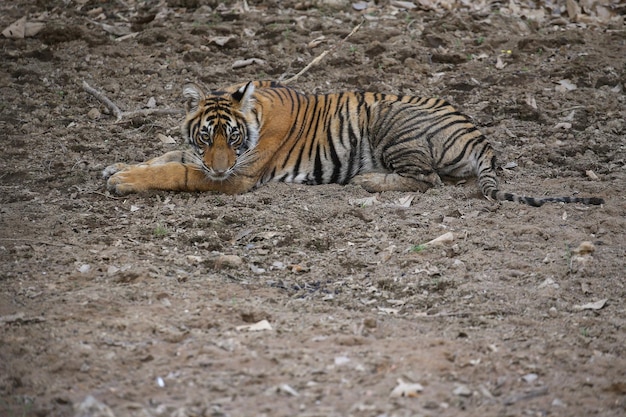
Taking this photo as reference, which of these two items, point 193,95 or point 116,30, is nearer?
point 193,95

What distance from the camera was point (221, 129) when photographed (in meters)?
6.61

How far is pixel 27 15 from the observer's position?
1007 cm

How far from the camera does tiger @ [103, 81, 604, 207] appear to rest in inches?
259

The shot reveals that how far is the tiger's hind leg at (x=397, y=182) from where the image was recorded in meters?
6.81

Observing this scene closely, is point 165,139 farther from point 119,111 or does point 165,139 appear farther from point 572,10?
point 572,10

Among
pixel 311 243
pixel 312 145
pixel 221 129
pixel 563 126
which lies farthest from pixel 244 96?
pixel 563 126

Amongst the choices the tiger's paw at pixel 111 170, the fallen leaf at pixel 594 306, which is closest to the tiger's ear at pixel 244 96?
the tiger's paw at pixel 111 170

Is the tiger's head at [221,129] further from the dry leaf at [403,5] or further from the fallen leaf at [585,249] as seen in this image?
the dry leaf at [403,5]

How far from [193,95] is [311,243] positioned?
6.32 ft

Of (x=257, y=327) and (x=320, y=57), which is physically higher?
(x=320, y=57)

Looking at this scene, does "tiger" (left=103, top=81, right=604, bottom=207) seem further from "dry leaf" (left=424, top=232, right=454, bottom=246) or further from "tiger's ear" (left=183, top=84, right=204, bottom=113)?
"dry leaf" (left=424, top=232, right=454, bottom=246)

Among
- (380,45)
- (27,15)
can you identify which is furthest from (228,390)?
(27,15)

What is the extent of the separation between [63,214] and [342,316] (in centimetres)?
252

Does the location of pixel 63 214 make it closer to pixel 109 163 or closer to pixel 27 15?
pixel 109 163
